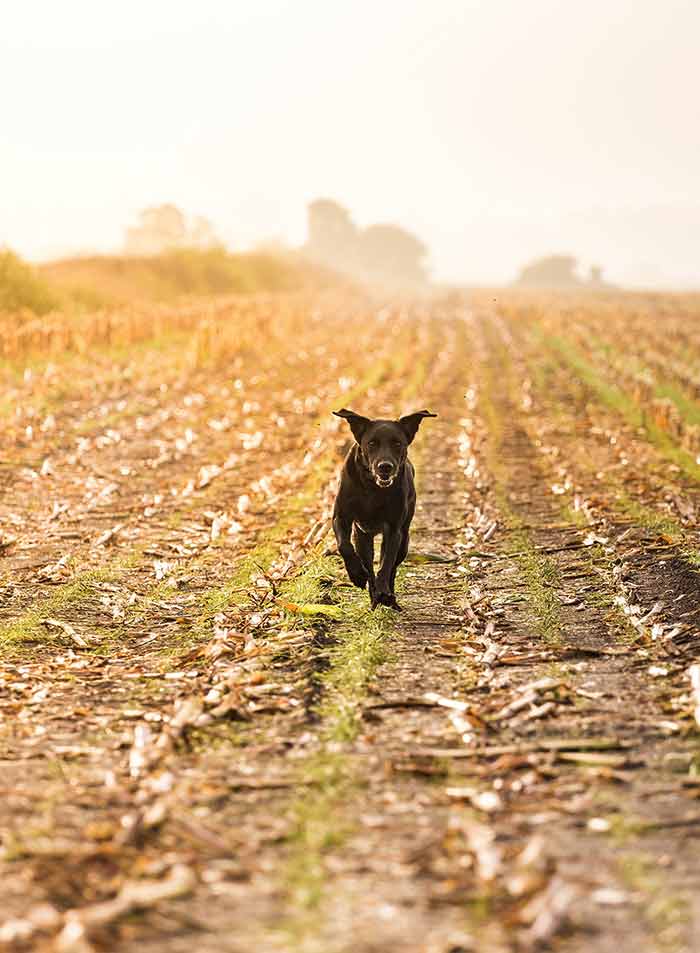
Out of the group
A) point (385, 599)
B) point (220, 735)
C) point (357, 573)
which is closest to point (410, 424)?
point (357, 573)

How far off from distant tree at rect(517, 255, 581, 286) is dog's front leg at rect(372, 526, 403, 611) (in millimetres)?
112013

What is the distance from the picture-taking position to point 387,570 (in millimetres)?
8812

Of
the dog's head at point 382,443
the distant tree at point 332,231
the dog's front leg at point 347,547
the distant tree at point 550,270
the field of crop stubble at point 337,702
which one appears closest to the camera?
the field of crop stubble at point 337,702

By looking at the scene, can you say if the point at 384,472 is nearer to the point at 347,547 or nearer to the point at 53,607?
the point at 347,547

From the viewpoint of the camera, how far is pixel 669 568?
9797 millimetres

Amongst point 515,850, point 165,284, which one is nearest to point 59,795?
point 515,850

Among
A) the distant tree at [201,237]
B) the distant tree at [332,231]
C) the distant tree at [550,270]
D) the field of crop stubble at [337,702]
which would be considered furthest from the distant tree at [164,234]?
the distant tree at [332,231]

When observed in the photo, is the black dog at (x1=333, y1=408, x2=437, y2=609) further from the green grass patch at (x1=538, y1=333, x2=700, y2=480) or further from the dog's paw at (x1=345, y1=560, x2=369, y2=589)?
the green grass patch at (x1=538, y1=333, x2=700, y2=480)

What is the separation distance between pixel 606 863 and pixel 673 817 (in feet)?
1.98

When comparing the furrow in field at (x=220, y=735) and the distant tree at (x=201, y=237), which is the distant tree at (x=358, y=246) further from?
the furrow in field at (x=220, y=735)

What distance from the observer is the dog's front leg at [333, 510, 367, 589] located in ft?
29.1

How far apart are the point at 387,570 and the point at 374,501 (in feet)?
1.63

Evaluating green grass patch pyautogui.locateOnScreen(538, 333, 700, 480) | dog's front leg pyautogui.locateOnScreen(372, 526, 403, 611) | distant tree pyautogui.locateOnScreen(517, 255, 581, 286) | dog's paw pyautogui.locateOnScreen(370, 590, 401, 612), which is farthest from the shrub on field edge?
distant tree pyautogui.locateOnScreen(517, 255, 581, 286)

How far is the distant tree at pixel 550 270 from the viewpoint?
12012cm
